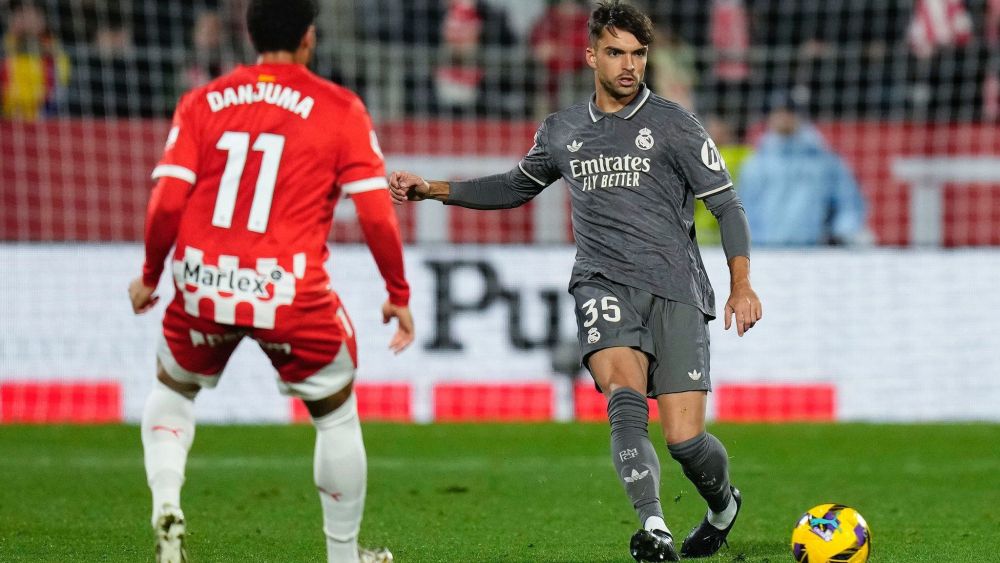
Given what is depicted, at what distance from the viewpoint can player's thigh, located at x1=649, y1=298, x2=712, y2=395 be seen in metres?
5.79

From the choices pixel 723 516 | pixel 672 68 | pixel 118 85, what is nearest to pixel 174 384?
pixel 723 516

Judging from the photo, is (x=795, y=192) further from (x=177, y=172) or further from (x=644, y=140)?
(x=177, y=172)

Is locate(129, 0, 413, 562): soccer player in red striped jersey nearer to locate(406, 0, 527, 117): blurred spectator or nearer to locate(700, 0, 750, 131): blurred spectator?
locate(406, 0, 527, 117): blurred spectator

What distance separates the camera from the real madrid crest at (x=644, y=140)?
19.2 feet

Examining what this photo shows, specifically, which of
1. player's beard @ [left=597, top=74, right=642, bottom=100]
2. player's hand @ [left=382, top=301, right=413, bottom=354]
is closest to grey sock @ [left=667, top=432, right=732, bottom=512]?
player's hand @ [left=382, top=301, right=413, bottom=354]

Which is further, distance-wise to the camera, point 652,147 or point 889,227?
point 889,227

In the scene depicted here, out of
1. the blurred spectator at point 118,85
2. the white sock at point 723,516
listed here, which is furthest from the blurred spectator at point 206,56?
the white sock at point 723,516

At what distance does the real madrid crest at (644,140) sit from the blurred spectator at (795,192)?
7681 mm

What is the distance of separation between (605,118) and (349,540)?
191 cm

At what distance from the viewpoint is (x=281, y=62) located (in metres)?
5.02

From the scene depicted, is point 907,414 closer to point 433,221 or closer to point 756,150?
point 756,150

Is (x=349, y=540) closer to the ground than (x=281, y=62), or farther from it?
closer to the ground

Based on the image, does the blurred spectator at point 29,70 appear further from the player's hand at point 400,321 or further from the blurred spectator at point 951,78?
the player's hand at point 400,321

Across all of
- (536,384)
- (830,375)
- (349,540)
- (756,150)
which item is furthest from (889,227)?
(349,540)
